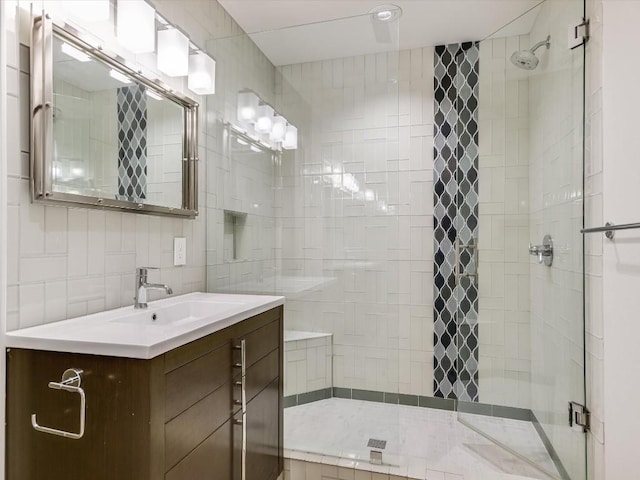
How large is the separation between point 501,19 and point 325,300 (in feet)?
6.41

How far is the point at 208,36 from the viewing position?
212 cm

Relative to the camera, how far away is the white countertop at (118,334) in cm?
96

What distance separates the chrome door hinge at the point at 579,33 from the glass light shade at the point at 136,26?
1764 mm

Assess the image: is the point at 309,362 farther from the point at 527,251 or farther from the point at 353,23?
the point at 353,23

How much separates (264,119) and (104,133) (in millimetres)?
934

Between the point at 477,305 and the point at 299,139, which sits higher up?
the point at 299,139

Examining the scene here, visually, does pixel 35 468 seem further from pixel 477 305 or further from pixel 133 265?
pixel 477 305

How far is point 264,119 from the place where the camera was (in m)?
2.16

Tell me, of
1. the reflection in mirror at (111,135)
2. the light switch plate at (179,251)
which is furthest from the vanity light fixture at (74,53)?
the light switch plate at (179,251)

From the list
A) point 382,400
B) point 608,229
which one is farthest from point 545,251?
point 382,400

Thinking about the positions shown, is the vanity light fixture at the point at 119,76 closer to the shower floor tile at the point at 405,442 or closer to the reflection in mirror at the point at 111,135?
the reflection in mirror at the point at 111,135

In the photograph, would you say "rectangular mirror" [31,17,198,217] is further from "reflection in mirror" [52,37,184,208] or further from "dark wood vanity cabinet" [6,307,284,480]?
"dark wood vanity cabinet" [6,307,284,480]

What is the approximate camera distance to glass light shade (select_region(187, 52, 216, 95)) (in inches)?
77.4

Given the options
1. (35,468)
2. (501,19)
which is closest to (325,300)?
(35,468)
